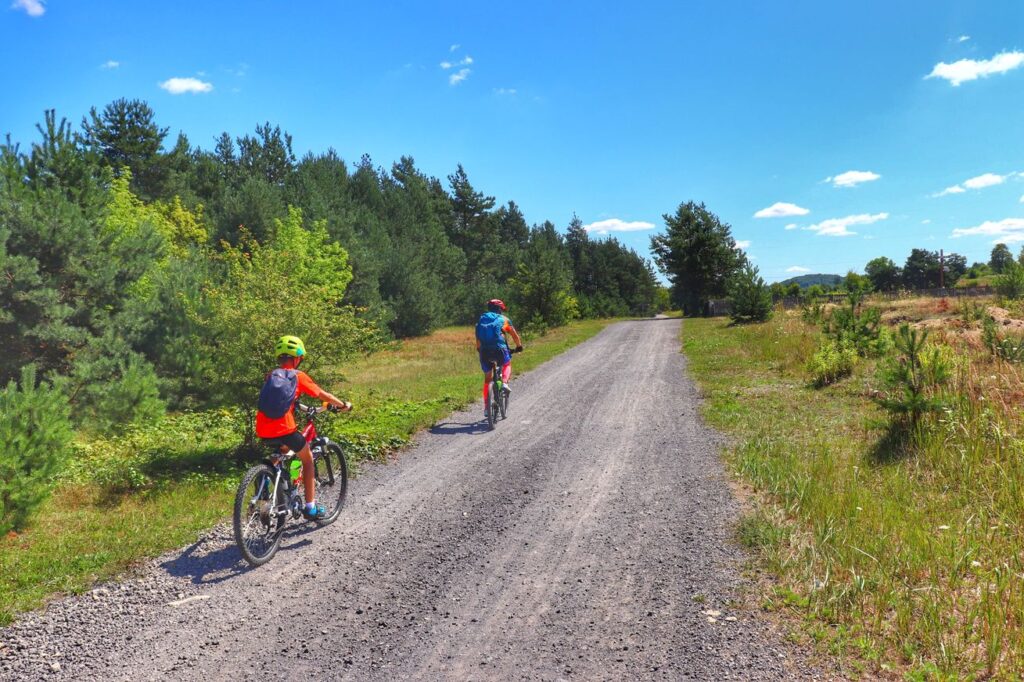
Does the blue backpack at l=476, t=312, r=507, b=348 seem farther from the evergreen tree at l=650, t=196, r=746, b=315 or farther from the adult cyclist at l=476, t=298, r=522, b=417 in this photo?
the evergreen tree at l=650, t=196, r=746, b=315

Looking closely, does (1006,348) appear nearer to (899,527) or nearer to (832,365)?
(832,365)

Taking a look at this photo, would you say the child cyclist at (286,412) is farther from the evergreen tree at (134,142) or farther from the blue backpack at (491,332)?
the evergreen tree at (134,142)

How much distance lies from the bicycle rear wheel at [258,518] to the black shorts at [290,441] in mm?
242

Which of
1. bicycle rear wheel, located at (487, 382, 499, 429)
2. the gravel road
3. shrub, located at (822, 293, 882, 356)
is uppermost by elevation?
shrub, located at (822, 293, 882, 356)

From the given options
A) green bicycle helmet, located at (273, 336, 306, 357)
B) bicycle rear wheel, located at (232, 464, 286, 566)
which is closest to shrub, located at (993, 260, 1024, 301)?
green bicycle helmet, located at (273, 336, 306, 357)

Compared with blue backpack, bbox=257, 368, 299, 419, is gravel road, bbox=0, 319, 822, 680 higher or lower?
lower

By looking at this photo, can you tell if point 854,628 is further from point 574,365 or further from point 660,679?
point 574,365

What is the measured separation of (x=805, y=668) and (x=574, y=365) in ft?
53.1

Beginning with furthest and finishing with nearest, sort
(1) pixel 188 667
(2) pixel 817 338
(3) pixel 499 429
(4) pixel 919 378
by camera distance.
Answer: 1. (2) pixel 817 338
2. (3) pixel 499 429
3. (4) pixel 919 378
4. (1) pixel 188 667

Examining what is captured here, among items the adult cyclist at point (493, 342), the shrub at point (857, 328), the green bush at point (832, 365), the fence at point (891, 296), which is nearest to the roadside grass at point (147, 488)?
the adult cyclist at point (493, 342)

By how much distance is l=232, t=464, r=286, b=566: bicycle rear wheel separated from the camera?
5051 millimetres

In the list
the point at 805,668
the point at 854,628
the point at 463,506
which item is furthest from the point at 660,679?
the point at 463,506

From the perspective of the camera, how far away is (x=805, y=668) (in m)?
3.38

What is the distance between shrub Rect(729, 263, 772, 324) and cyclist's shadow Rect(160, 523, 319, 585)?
101 feet
